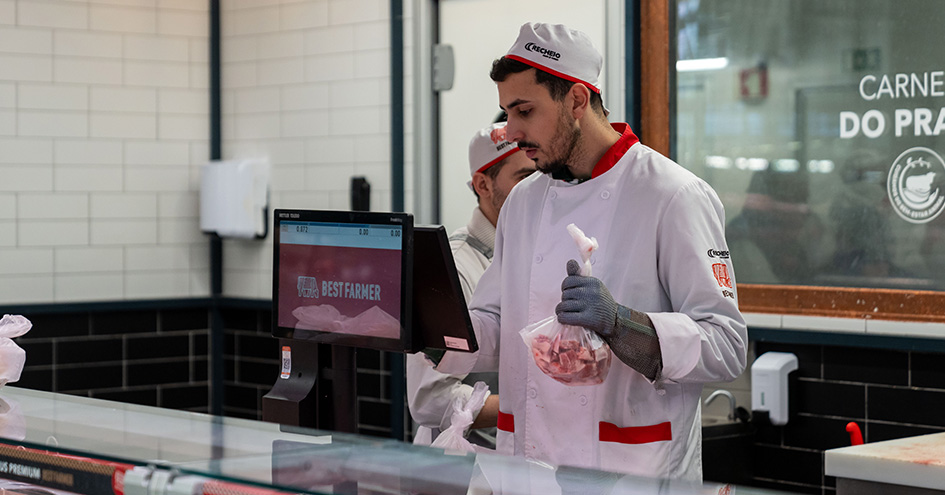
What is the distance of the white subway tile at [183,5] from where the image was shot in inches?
238

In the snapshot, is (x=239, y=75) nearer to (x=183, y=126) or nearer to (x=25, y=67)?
(x=183, y=126)

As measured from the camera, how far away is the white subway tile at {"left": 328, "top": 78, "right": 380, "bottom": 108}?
18.1 ft

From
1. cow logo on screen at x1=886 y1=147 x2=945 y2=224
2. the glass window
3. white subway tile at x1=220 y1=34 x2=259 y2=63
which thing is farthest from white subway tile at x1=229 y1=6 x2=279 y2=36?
cow logo on screen at x1=886 y1=147 x2=945 y2=224

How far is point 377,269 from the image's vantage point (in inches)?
86.1

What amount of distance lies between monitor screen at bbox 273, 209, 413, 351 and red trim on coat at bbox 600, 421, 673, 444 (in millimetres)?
491

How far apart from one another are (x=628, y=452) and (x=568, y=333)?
0.38 meters

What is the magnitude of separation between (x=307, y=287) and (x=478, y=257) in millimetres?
931

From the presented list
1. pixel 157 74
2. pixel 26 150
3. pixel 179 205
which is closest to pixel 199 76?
pixel 157 74

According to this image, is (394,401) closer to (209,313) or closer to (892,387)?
(209,313)

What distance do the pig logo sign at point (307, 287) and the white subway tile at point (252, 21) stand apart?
3936 mm

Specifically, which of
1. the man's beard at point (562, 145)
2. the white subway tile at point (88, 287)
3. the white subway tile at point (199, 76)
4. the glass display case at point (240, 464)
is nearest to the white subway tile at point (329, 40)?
the white subway tile at point (199, 76)

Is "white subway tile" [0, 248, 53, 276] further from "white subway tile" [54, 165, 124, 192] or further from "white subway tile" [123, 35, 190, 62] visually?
"white subway tile" [123, 35, 190, 62]

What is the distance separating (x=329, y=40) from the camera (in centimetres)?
573

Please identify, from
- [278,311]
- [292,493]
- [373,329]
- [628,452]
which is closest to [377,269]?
[373,329]
